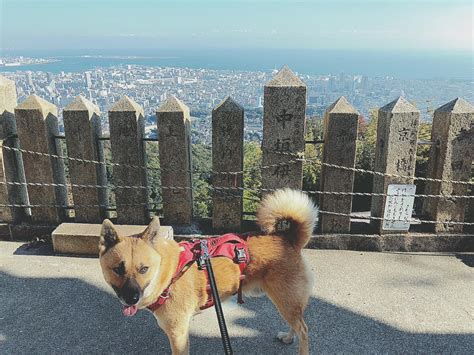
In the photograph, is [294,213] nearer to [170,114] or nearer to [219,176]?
[219,176]

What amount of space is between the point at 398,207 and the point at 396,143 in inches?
38.1

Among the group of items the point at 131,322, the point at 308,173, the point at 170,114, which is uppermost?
the point at 170,114

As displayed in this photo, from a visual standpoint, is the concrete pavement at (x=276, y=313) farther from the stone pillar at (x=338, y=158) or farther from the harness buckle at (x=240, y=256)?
the harness buckle at (x=240, y=256)

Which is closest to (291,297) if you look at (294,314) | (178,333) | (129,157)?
(294,314)

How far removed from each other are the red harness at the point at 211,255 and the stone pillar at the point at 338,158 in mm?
2427

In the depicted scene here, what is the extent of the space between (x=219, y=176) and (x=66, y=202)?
2661mm

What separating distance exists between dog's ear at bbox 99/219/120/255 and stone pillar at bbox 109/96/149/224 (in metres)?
2.80

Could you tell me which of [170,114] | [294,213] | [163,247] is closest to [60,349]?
[163,247]

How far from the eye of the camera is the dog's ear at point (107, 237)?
2979mm

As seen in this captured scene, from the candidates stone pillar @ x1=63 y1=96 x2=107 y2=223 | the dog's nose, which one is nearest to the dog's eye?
the dog's nose

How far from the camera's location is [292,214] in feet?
12.0

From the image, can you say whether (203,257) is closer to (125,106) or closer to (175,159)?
(175,159)

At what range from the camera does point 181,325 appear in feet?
11.0

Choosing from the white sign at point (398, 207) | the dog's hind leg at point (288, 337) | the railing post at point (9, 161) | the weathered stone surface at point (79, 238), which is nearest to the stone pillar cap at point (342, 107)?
the white sign at point (398, 207)
